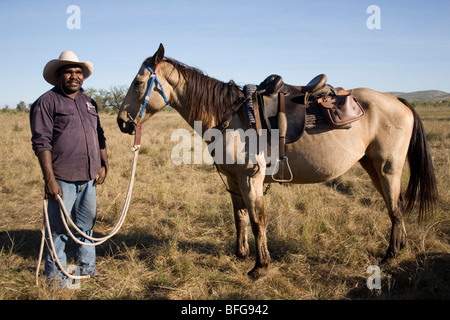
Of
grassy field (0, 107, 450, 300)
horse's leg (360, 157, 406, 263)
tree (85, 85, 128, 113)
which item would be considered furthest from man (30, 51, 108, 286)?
tree (85, 85, 128, 113)

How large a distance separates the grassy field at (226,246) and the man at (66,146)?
585mm

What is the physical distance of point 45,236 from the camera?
2734mm

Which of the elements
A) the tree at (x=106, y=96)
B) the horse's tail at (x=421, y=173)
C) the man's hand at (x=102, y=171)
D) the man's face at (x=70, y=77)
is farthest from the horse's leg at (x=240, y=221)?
the tree at (x=106, y=96)

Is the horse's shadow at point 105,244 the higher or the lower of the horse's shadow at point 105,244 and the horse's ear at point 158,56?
the lower

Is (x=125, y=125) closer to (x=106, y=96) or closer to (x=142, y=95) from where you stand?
(x=142, y=95)

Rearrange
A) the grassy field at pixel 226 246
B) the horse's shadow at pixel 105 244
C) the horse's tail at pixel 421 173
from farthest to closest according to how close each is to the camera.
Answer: the horse's shadow at pixel 105 244 → the horse's tail at pixel 421 173 → the grassy field at pixel 226 246

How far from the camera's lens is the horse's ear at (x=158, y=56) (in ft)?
9.33

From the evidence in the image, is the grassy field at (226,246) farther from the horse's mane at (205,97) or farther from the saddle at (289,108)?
the horse's mane at (205,97)

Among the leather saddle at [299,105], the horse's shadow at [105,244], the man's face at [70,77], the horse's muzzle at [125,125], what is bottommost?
the horse's shadow at [105,244]

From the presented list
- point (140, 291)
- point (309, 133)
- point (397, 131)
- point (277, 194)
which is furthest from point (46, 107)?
point (277, 194)

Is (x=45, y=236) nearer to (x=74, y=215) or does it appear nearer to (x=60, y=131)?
(x=74, y=215)

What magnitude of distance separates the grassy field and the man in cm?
58

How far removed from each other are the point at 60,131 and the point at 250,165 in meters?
1.82
